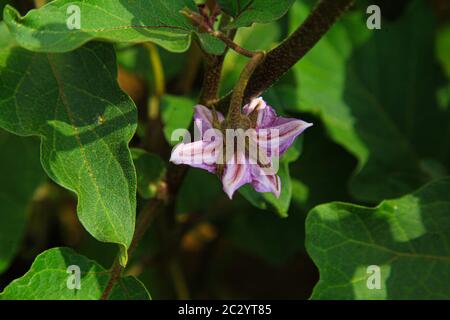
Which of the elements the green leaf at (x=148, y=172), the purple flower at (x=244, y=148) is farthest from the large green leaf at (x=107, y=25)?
the green leaf at (x=148, y=172)

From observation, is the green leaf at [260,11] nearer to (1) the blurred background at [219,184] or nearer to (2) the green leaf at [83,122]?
(2) the green leaf at [83,122]

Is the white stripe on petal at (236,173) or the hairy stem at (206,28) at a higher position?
the hairy stem at (206,28)

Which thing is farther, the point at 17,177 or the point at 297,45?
the point at 17,177

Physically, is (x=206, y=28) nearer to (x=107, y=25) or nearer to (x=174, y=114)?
(x=107, y=25)

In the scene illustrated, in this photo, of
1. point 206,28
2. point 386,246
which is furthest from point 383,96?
point 206,28

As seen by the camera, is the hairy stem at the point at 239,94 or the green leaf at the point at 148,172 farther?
the green leaf at the point at 148,172
